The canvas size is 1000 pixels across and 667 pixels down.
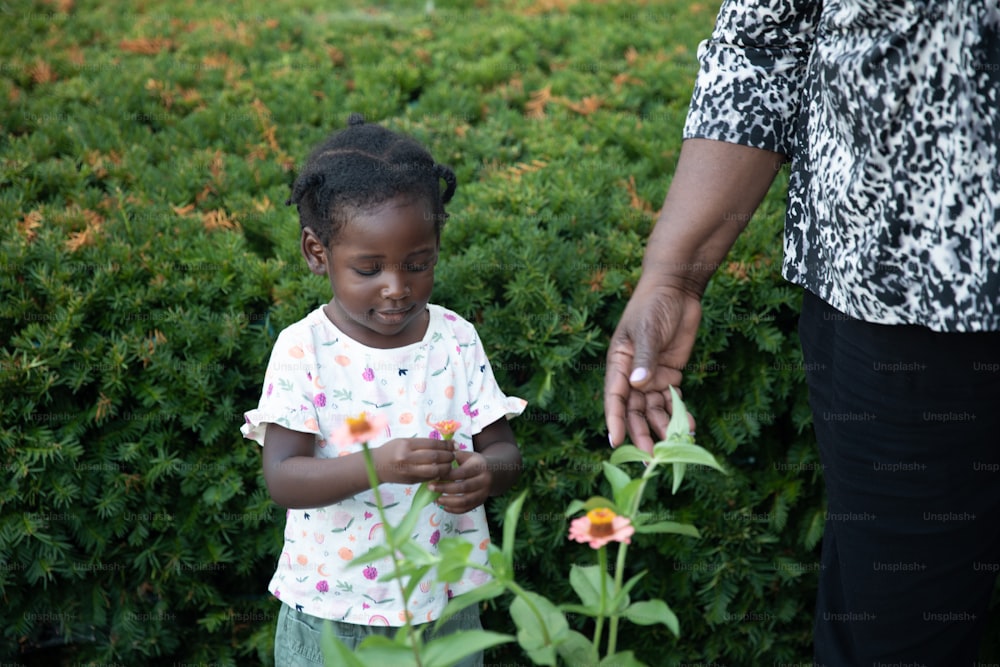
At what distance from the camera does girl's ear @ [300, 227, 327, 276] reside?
2123 millimetres

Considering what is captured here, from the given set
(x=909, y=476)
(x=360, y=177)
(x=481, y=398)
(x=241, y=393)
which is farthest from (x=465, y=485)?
(x=241, y=393)

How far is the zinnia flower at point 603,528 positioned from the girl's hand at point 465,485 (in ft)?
1.78

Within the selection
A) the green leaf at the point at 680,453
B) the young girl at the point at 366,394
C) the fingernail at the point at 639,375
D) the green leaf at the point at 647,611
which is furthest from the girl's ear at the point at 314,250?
the green leaf at the point at 647,611

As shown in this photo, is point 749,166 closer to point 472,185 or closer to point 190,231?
point 472,185

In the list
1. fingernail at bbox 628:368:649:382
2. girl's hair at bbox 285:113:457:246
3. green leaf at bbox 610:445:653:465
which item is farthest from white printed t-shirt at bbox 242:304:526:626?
green leaf at bbox 610:445:653:465

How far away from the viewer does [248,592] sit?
9.88 ft

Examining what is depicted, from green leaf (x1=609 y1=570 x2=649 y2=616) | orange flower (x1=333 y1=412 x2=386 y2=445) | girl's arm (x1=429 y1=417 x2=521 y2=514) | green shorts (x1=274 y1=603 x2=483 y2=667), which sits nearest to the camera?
orange flower (x1=333 y1=412 x2=386 y2=445)

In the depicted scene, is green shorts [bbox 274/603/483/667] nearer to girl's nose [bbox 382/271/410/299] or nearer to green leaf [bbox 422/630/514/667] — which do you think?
girl's nose [bbox 382/271/410/299]

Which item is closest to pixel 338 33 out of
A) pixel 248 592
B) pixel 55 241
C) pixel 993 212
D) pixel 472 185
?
pixel 472 185

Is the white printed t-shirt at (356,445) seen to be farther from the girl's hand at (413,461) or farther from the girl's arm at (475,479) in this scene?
the girl's hand at (413,461)

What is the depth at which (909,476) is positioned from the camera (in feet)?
5.95

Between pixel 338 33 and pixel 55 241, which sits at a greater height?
pixel 338 33

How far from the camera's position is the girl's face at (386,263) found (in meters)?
1.98

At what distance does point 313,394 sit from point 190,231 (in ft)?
4.44
